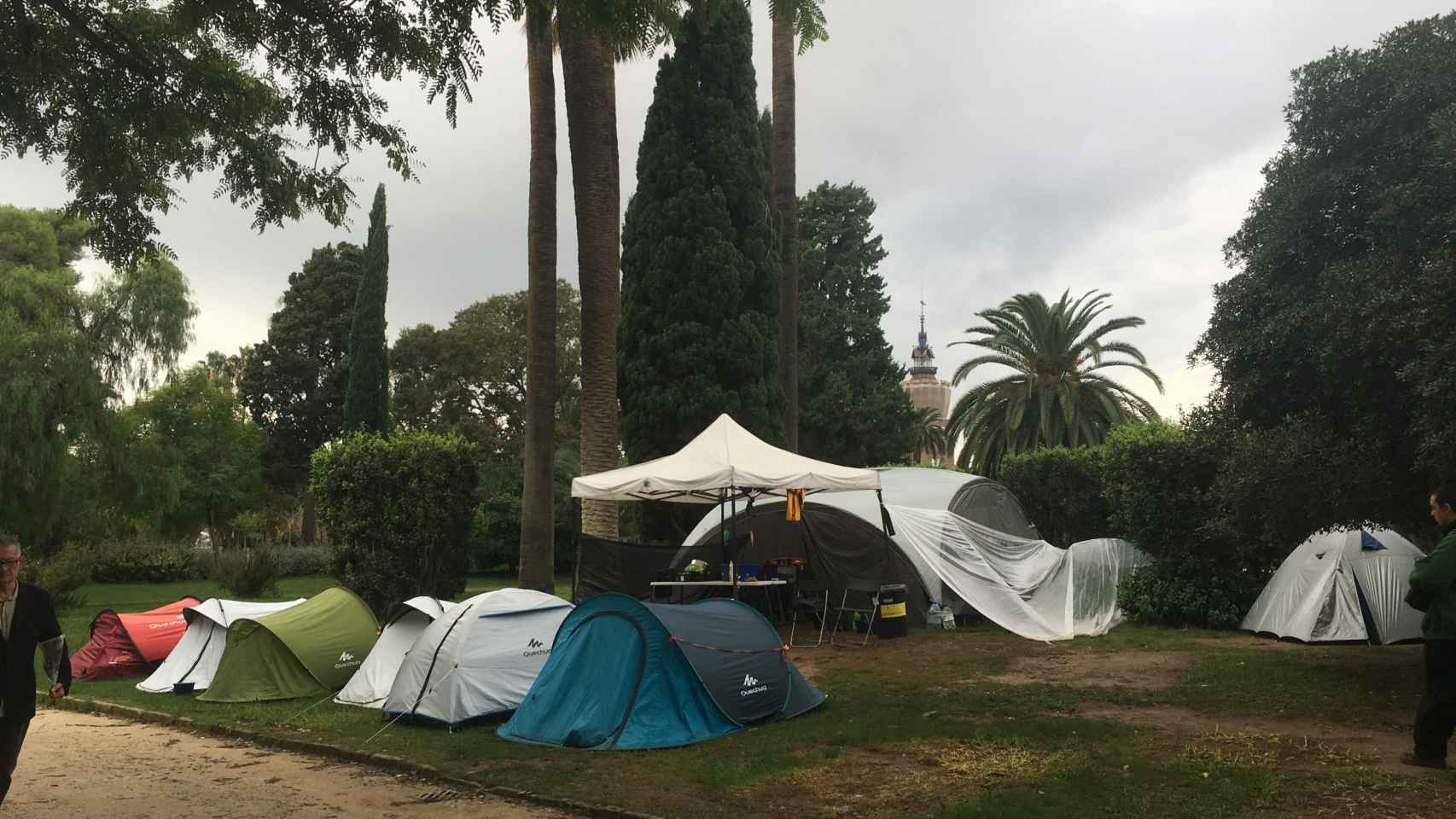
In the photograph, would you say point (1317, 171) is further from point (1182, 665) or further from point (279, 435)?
point (279, 435)

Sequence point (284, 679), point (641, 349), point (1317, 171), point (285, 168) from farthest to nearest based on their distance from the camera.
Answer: point (641, 349), point (284, 679), point (1317, 171), point (285, 168)

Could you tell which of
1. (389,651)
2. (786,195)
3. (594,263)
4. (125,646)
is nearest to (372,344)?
(786,195)

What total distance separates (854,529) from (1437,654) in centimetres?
1068

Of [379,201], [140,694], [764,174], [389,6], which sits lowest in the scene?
[140,694]

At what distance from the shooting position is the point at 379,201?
3634 centimetres

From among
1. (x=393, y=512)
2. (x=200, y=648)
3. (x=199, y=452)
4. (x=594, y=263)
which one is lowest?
(x=200, y=648)

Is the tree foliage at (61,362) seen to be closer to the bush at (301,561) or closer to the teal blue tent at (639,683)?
the bush at (301,561)

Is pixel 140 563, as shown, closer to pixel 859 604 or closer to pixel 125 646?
pixel 125 646

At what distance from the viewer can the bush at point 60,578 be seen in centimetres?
2069

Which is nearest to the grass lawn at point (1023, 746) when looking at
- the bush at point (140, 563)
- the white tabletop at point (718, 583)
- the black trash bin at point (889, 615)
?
the white tabletop at point (718, 583)

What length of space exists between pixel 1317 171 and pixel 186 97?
32.9 ft

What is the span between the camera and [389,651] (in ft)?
36.0

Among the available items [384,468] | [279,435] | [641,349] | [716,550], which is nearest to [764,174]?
[641,349]

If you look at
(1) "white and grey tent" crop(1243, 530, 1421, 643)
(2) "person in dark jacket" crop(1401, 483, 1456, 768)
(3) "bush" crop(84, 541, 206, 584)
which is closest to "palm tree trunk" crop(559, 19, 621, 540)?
(1) "white and grey tent" crop(1243, 530, 1421, 643)
